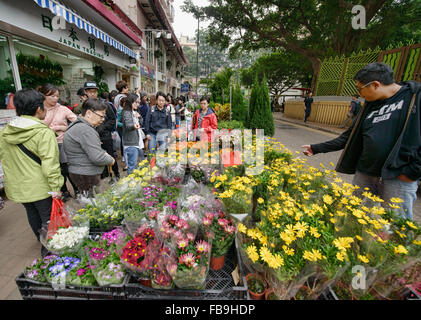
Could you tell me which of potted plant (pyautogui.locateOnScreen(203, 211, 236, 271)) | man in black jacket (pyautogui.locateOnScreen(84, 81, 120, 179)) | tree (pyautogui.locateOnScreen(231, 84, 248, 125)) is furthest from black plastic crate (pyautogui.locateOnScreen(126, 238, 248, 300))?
tree (pyautogui.locateOnScreen(231, 84, 248, 125))

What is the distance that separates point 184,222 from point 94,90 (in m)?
3.55

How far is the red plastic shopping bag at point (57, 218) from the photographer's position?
73.9 inches

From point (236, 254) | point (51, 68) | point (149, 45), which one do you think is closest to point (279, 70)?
point (149, 45)

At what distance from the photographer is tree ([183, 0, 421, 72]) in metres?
12.0

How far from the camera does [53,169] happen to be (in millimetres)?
2002

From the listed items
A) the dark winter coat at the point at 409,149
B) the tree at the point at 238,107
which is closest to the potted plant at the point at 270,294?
the dark winter coat at the point at 409,149

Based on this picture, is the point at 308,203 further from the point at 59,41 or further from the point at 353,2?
the point at 353,2

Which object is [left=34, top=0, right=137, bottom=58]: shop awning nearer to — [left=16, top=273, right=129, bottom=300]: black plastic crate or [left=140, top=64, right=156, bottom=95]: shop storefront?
[left=16, top=273, right=129, bottom=300]: black plastic crate

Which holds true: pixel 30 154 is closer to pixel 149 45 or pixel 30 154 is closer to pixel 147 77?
pixel 147 77

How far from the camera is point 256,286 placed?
1396 millimetres

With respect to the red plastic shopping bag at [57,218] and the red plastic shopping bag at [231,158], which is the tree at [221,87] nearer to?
the red plastic shopping bag at [231,158]

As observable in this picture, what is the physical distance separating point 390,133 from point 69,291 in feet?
10.1

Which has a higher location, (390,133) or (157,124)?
(390,133)

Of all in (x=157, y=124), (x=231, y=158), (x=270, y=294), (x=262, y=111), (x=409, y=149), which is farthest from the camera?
(x=262, y=111)
